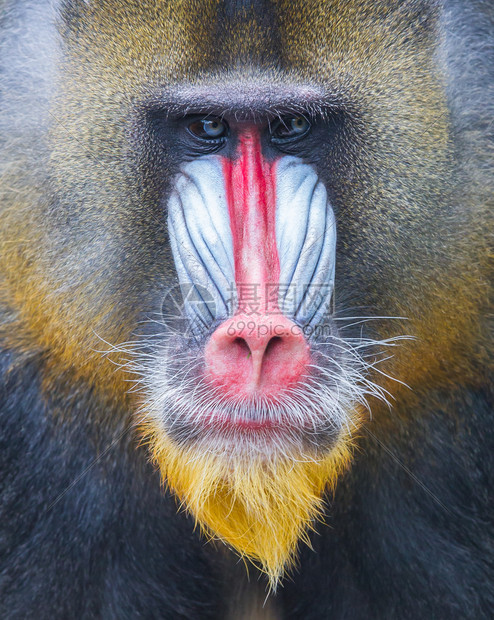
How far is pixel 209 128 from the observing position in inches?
103

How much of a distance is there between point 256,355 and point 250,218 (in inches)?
18.1

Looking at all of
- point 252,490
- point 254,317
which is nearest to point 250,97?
point 254,317

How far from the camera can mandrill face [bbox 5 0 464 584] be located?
250 cm

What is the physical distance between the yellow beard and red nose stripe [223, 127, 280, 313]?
0.51m

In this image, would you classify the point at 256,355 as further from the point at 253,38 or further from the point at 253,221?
the point at 253,38

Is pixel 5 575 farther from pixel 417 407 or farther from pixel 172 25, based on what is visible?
pixel 172 25

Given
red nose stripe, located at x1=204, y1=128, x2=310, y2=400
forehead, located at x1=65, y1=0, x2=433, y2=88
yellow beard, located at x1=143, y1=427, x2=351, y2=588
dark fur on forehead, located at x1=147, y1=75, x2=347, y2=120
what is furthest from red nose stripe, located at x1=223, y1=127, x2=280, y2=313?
yellow beard, located at x1=143, y1=427, x2=351, y2=588

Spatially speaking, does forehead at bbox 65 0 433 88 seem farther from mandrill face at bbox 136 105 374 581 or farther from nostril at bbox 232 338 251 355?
nostril at bbox 232 338 251 355

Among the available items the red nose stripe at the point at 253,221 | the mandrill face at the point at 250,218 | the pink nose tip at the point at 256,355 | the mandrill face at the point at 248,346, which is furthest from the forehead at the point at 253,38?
the pink nose tip at the point at 256,355

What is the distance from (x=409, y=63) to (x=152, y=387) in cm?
129

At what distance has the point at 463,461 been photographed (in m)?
3.14

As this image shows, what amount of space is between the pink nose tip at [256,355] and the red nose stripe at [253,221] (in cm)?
7

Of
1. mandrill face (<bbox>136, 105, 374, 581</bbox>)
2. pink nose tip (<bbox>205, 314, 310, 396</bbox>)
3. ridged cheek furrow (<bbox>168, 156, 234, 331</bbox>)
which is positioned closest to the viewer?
pink nose tip (<bbox>205, 314, 310, 396</bbox>)

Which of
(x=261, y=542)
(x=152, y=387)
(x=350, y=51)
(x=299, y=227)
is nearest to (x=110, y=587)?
(x=261, y=542)
